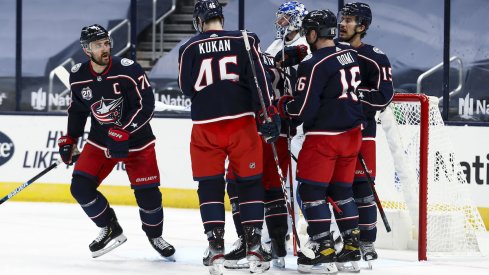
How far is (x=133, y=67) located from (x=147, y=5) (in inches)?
168

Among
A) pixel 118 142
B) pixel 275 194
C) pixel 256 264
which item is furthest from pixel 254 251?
pixel 118 142

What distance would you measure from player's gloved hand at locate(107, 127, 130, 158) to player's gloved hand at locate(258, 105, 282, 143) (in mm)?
762

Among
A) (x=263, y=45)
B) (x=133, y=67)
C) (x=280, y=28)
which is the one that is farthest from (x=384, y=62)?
(x=263, y=45)

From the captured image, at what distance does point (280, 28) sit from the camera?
19.1 ft

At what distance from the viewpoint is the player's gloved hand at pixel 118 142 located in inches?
223

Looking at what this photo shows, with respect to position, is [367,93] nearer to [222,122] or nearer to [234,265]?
[222,122]

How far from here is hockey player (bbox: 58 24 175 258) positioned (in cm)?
573

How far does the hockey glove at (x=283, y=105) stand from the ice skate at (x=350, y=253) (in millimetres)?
637

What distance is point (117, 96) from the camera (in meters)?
5.78

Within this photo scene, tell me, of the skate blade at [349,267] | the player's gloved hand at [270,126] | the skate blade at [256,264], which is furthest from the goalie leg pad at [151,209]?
the skate blade at [349,267]

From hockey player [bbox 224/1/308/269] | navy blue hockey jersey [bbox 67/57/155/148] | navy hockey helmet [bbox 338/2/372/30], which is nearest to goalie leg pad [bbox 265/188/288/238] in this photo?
hockey player [bbox 224/1/308/269]

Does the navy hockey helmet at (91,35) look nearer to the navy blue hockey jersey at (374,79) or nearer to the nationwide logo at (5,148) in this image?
the navy blue hockey jersey at (374,79)

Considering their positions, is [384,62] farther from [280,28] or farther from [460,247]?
[460,247]

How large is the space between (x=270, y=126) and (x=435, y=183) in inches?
63.2
